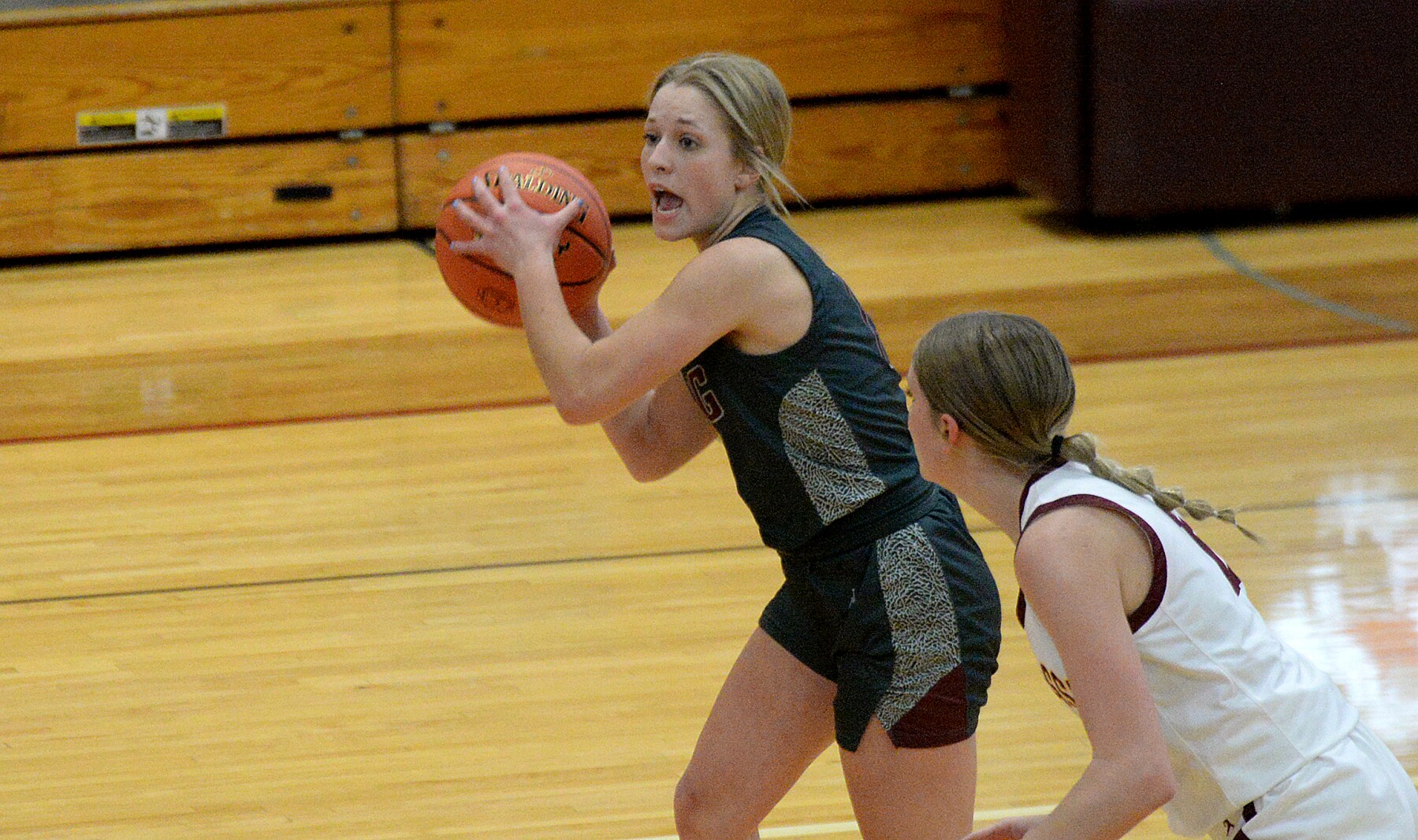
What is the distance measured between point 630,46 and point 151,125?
1.78 m

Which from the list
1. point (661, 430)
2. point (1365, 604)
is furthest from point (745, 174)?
point (1365, 604)

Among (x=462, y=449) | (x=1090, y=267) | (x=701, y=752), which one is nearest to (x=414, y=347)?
(x=462, y=449)

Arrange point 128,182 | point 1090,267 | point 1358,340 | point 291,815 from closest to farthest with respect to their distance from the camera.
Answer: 1. point 291,815
2. point 1358,340
3. point 1090,267
4. point 128,182

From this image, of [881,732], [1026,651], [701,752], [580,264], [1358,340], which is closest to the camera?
[881,732]

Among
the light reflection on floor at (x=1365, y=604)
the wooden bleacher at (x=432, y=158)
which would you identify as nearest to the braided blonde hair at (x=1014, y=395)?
the light reflection on floor at (x=1365, y=604)

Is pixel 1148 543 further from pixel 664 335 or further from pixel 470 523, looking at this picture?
pixel 470 523

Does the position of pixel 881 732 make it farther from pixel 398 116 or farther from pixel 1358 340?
pixel 398 116

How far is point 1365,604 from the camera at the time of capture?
3.03 meters

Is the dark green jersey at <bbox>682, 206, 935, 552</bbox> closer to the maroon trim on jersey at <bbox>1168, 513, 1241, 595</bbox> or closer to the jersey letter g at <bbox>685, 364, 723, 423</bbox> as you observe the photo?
the jersey letter g at <bbox>685, 364, 723, 423</bbox>

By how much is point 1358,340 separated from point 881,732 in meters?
3.55

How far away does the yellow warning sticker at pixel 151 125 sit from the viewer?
5875 millimetres

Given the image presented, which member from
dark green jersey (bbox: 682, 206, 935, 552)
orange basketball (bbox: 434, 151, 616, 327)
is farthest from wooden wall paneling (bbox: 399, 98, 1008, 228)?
dark green jersey (bbox: 682, 206, 935, 552)

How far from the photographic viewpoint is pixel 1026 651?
9.68 feet

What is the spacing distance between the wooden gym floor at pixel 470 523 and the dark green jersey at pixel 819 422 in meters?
0.80
